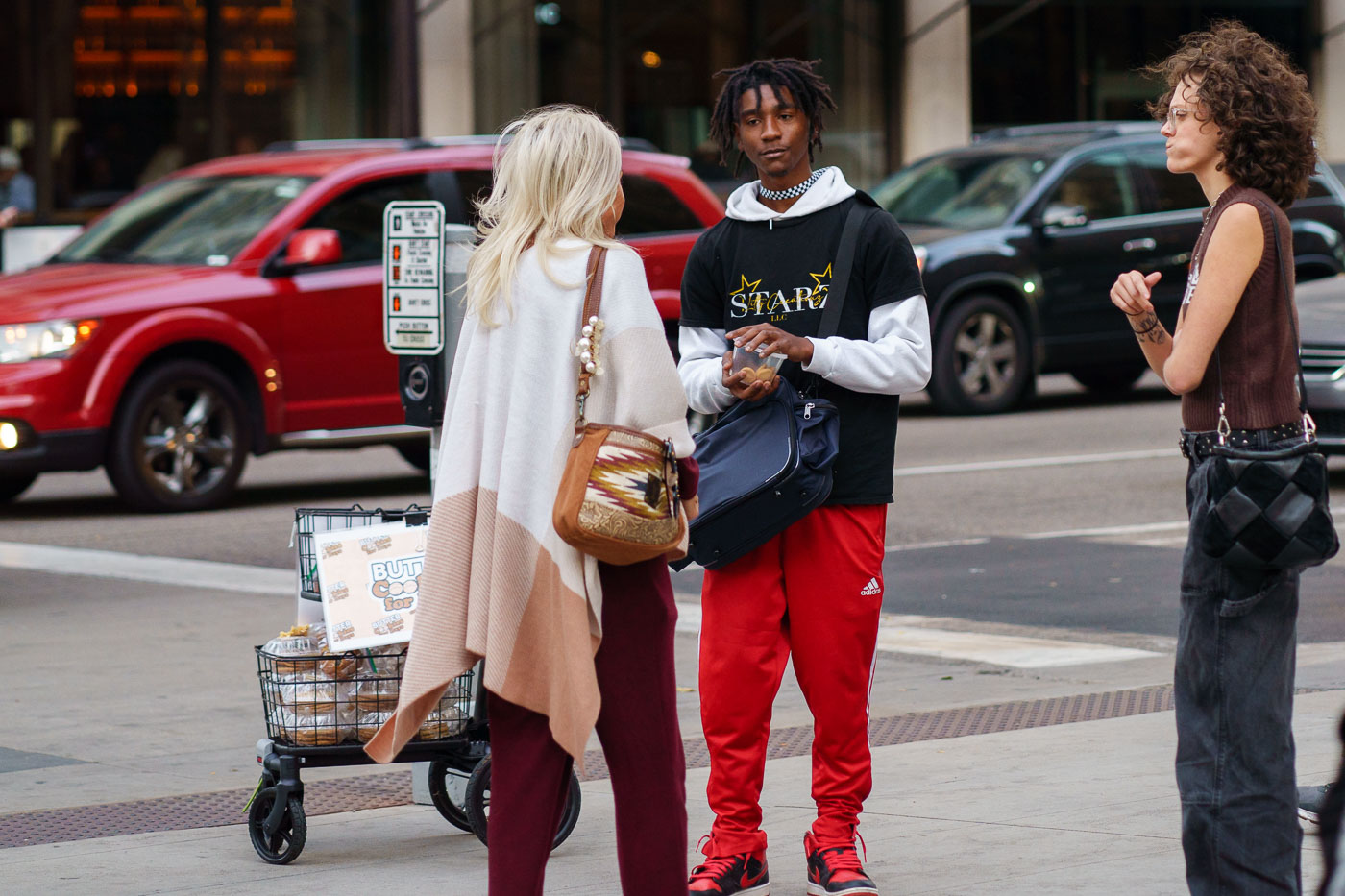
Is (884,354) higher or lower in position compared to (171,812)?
higher

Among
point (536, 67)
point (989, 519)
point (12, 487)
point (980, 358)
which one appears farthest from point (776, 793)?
point (536, 67)

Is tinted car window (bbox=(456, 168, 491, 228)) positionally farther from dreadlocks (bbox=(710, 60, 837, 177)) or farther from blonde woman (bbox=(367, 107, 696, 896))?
blonde woman (bbox=(367, 107, 696, 896))

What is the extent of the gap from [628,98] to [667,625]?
2256cm

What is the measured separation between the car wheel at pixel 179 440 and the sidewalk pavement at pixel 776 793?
3.78 metres

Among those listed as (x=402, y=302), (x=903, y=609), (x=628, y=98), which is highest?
(x=628, y=98)

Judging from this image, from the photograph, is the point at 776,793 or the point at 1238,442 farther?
the point at 776,793

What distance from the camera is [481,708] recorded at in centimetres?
518

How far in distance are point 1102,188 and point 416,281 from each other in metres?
11.7

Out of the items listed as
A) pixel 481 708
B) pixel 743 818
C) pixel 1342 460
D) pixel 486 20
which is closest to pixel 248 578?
pixel 481 708

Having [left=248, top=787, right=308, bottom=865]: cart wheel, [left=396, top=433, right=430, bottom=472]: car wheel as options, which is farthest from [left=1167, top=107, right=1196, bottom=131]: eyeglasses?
[left=396, top=433, right=430, bottom=472]: car wheel

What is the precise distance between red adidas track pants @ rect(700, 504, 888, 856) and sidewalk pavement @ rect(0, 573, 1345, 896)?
0.81ft

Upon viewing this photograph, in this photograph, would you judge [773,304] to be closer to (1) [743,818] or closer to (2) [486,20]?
(1) [743,818]

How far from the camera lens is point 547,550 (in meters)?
3.90

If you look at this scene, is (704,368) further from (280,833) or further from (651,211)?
(651,211)
